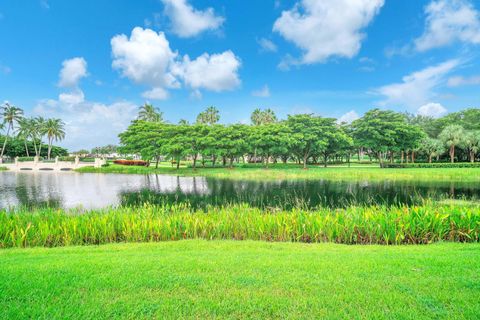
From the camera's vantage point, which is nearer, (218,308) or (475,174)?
(218,308)

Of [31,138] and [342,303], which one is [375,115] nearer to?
[342,303]

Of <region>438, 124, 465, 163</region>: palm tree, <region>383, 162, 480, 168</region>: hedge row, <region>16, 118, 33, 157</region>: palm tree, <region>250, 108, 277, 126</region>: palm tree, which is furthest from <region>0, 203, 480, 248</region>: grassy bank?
<region>16, 118, 33, 157</region>: palm tree

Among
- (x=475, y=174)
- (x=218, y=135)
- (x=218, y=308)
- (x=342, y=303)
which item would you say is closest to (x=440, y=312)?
(x=342, y=303)

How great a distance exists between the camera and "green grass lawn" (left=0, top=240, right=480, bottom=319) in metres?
3.40

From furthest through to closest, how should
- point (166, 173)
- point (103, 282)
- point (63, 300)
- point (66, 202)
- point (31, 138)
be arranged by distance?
point (31, 138), point (166, 173), point (66, 202), point (103, 282), point (63, 300)

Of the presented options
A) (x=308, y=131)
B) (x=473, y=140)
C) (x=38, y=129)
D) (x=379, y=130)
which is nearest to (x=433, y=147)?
(x=473, y=140)

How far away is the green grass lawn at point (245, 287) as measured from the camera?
3.40m

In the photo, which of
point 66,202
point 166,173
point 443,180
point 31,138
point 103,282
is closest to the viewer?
point 103,282

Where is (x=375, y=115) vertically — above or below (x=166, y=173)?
above

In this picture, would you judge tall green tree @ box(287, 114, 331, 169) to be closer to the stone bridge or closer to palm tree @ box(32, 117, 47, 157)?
the stone bridge

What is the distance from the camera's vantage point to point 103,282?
13.6ft

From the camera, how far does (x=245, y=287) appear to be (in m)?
4.01

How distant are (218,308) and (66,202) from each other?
1869 centimetres

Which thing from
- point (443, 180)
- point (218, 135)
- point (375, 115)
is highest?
point (375, 115)
